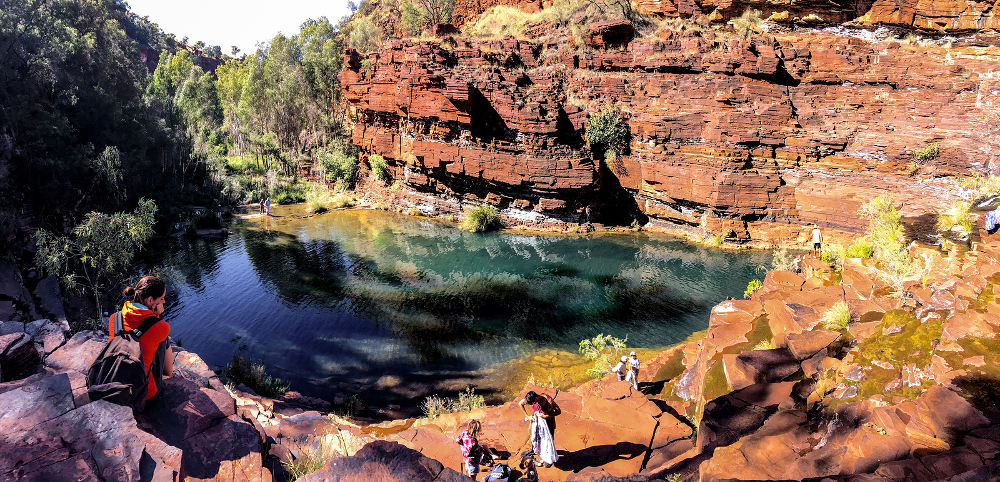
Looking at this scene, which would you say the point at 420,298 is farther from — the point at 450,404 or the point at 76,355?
the point at 76,355

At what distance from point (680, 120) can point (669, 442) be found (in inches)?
854

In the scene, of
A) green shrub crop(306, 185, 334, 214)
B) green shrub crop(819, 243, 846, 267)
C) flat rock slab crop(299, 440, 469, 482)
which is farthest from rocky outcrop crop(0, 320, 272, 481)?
green shrub crop(306, 185, 334, 214)

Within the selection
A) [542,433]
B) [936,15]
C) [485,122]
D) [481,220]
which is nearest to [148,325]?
[542,433]

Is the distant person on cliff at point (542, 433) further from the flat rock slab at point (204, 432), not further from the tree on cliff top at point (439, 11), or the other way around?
the tree on cliff top at point (439, 11)

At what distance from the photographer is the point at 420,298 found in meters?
16.0

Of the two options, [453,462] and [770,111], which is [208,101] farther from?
[453,462]

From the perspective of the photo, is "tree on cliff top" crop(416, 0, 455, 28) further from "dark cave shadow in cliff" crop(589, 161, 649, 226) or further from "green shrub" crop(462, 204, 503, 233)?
"dark cave shadow in cliff" crop(589, 161, 649, 226)

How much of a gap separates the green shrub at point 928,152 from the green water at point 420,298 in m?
7.64

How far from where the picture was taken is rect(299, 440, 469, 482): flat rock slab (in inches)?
133

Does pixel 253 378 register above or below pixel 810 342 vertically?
below

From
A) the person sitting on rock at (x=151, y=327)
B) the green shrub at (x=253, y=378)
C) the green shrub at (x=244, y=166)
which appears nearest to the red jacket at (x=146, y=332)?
the person sitting on rock at (x=151, y=327)

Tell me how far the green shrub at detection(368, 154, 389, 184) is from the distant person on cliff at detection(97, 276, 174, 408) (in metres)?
30.0

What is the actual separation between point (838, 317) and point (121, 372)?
27.5ft

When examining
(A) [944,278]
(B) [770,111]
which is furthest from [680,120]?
(A) [944,278]
